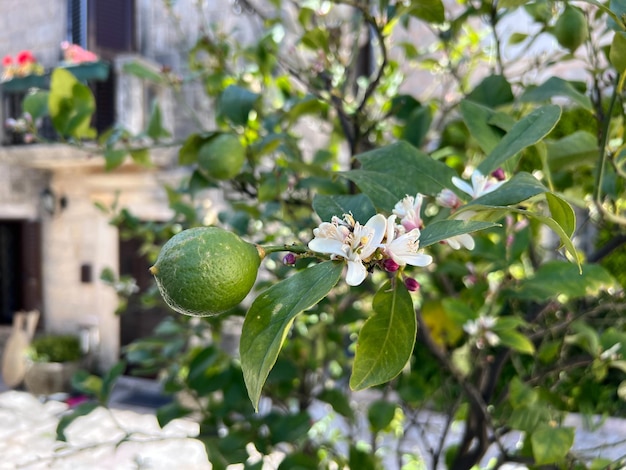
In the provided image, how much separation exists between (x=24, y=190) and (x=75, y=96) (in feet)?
16.6

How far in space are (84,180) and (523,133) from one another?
16.7 feet

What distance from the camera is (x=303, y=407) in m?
1.21

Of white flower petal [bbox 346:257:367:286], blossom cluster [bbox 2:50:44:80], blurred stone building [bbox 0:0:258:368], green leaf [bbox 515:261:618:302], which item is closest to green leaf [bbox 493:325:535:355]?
green leaf [bbox 515:261:618:302]

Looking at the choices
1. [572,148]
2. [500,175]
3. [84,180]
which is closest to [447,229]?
[500,175]

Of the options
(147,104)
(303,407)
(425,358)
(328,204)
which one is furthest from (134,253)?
(328,204)

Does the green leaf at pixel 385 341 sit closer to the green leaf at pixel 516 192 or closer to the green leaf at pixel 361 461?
the green leaf at pixel 516 192

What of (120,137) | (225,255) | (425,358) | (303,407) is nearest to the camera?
(225,255)

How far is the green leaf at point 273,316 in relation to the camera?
29cm

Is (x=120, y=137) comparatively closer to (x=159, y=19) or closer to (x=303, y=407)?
(x=303, y=407)

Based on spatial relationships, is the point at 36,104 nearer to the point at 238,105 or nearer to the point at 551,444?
the point at 238,105

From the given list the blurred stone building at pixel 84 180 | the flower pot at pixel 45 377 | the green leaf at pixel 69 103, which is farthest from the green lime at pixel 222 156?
the flower pot at pixel 45 377

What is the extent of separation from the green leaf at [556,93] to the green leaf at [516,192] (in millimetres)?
255

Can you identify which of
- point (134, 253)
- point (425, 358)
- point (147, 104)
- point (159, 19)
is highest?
point (159, 19)

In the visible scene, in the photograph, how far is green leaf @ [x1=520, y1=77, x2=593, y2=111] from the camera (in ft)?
1.86
